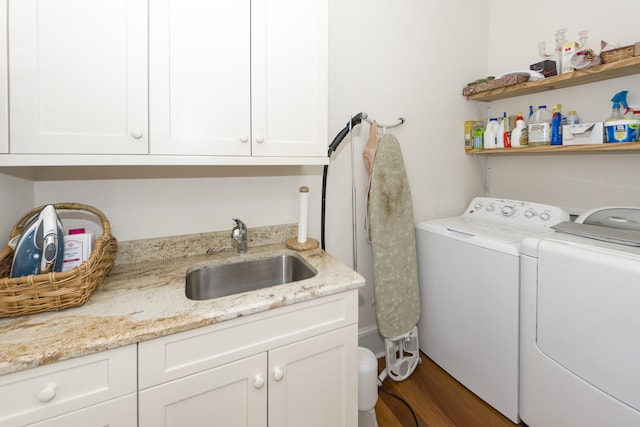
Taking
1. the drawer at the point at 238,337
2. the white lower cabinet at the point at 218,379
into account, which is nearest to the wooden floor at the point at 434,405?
the white lower cabinet at the point at 218,379

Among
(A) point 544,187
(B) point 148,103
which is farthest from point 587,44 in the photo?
(B) point 148,103

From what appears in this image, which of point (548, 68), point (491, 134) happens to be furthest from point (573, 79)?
point (491, 134)

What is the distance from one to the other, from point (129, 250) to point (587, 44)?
8.90 ft

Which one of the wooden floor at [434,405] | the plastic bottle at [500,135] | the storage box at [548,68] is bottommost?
the wooden floor at [434,405]

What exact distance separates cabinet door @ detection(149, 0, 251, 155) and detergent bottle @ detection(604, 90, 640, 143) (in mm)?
1762

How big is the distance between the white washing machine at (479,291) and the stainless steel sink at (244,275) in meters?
0.91

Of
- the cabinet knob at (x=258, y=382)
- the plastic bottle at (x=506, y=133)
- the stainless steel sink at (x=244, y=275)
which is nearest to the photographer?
the cabinet knob at (x=258, y=382)

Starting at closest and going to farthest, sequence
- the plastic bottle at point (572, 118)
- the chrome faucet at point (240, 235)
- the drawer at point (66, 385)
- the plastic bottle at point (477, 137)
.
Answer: the drawer at point (66, 385), the chrome faucet at point (240, 235), the plastic bottle at point (572, 118), the plastic bottle at point (477, 137)

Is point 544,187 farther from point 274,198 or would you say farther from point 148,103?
point 148,103

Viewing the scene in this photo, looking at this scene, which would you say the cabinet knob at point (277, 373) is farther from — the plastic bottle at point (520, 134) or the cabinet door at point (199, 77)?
the plastic bottle at point (520, 134)

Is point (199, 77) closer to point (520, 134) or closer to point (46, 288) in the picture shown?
point (46, 288)

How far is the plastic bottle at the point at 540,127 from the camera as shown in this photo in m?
1.72

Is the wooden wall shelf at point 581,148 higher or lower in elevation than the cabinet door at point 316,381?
higher

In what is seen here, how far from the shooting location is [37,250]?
89 centimetres
